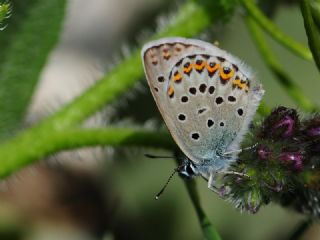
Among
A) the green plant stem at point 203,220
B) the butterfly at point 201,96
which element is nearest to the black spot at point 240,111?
the butterfly at point 201,96

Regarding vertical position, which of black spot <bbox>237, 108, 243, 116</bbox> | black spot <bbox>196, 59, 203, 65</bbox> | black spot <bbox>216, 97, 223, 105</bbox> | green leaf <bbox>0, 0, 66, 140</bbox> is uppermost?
green leaf <bbox>0, 0, 66, 140</bbox>

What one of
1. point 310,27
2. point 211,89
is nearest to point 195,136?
point 211,89

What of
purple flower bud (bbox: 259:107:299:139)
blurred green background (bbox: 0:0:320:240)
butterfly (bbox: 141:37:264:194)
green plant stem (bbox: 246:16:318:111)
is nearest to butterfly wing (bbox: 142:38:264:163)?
butterfly (bbox: 141:37:264:194)

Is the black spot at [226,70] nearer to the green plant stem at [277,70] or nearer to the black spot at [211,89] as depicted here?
the black spot at [211,89]

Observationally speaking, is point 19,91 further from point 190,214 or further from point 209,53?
point 190,214

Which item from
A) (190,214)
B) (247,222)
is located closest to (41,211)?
(190,214)

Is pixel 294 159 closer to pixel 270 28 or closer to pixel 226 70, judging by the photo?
pixel 226 70

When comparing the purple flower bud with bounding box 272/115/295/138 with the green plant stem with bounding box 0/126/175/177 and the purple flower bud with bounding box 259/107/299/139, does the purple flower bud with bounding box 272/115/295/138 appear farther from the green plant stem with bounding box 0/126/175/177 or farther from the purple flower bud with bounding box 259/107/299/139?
the green plant stem with bounding box 0/126/175/177
